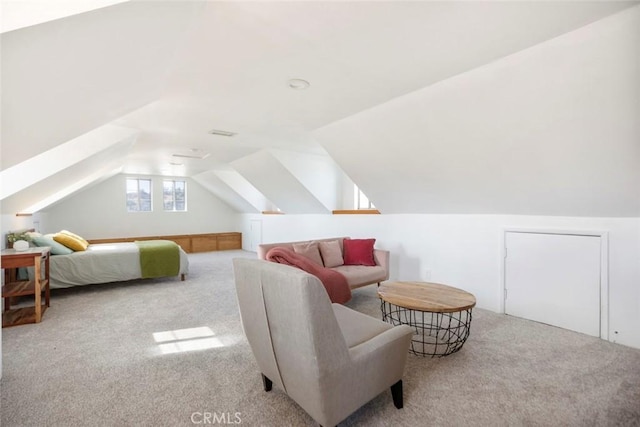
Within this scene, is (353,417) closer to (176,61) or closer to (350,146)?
(176,61)

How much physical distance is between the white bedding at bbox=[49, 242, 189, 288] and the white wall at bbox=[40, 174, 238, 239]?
321 cm

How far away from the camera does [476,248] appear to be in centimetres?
352

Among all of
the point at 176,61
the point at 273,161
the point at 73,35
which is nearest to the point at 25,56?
the point at 73,35

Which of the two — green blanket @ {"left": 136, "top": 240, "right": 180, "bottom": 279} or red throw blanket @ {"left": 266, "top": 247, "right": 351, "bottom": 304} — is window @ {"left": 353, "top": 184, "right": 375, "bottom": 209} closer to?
red throw blanket @ {"left": 266, "top": 247, "right": 351, "bottom": 304}

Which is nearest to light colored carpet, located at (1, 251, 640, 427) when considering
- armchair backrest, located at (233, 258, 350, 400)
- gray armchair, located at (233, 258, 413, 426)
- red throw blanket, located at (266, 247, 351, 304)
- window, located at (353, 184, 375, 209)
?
gray armchair, located at (233, 258, 413, 426)

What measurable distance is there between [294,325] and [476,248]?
2.97 metres

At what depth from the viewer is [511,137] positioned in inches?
94.0

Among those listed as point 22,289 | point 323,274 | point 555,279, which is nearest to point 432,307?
point 323,274

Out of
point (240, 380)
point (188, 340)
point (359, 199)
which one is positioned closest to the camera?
point (240, 380)

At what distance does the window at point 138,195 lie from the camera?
770cm

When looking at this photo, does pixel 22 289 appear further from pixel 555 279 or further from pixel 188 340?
pixel 555 279

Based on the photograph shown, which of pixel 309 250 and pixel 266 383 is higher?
pixel 309 250

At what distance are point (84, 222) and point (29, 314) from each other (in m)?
4.87

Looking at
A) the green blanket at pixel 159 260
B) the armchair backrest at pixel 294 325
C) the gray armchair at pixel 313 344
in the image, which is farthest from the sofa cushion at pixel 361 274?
the green blanket at pixel 159 260
